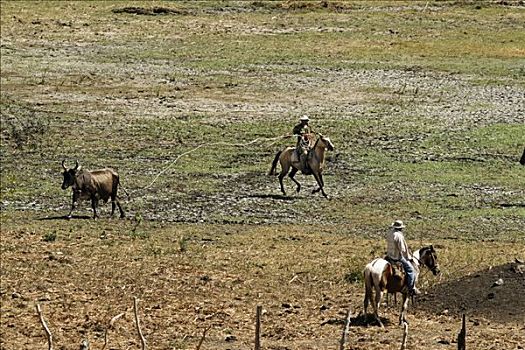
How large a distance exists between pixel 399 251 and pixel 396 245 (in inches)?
3.6

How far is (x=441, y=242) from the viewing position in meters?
25.4

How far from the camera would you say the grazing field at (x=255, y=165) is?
20.9 metres

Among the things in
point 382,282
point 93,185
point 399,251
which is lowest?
point 93,185

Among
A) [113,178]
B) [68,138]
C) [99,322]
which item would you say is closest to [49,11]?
[68,138]

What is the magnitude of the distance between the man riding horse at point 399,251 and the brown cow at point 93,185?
9.59 meters

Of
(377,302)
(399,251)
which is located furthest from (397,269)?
(377,302)

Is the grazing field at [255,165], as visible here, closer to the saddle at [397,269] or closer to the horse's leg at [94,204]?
the horse's leg at [94,204]

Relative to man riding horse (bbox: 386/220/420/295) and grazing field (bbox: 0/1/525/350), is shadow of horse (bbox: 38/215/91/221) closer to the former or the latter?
grazing field (bbox: 0/1/525/350)

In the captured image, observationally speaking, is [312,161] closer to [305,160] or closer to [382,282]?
[305,160]

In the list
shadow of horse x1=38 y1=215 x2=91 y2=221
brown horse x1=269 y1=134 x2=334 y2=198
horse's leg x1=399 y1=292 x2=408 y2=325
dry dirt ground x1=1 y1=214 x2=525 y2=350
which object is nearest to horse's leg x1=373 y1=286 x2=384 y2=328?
dry dirt ground x1=1 y1=214 x2=525 y2=350

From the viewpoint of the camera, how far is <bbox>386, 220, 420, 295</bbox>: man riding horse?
63.7 feet

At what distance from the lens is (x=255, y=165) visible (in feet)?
109

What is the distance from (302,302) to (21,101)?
847 inches

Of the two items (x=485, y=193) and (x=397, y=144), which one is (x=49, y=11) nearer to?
(x=397, y=144)
